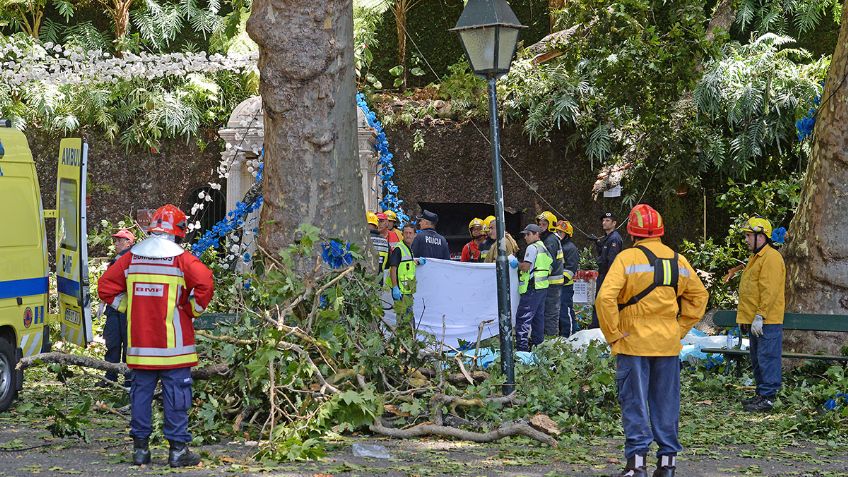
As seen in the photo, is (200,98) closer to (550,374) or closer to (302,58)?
(302,58)

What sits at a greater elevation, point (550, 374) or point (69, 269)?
point (69, 269)

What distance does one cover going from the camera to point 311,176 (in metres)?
9.68

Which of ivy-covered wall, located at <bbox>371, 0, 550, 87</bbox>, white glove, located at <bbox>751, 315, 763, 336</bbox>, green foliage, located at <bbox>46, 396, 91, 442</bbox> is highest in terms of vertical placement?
ivy-covered wall, located at <bbox>371, 0, 550, 87</bbox>

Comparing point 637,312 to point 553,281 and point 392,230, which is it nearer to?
point 553,281

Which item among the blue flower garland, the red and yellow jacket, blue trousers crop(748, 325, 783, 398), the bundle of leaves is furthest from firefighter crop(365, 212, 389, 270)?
the red and yellow jacket

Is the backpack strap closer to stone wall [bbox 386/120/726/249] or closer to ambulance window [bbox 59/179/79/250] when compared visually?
ambulance window [bbox 59/179/79/250]

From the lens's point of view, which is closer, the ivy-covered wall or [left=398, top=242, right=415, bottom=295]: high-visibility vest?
[left=398, top=242, right=415, bottom=295]: high-visibility vest

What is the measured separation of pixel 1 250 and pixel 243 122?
744cm

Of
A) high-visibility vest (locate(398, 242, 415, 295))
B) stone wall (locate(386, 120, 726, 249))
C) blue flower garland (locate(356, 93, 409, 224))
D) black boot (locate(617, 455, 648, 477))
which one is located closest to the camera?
black boot (locate(617, 455, 648, 477))

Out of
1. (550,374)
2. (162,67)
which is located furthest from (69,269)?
(162,67)

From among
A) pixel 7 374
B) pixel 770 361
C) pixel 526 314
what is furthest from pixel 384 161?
pixel 7 374

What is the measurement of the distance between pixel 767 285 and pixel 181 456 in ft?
18.5

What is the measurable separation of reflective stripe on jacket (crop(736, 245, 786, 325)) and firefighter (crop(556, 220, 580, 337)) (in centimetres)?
454

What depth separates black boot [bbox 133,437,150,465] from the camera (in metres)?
7.00
